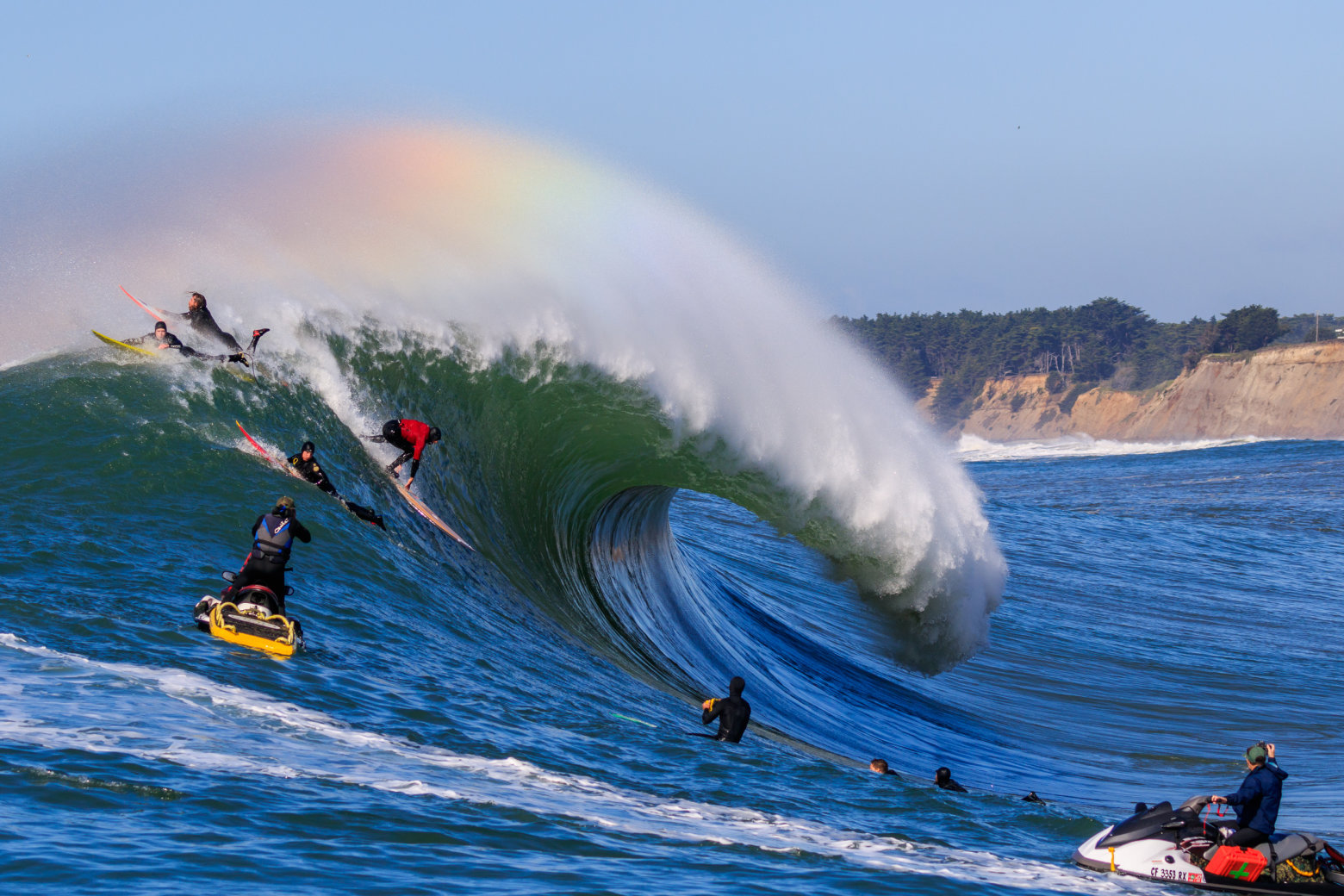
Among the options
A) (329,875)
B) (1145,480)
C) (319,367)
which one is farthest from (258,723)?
(1145,480)

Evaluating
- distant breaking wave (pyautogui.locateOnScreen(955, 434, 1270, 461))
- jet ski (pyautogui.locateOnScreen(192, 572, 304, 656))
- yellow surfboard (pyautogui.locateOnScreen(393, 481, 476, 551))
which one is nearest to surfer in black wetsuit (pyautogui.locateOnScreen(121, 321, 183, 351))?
yellow surfboard (pyautogui.locateOnScreen(393, 481, 476, 551))

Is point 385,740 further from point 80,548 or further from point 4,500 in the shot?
point 4,500

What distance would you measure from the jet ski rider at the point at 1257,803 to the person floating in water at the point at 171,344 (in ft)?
32.2

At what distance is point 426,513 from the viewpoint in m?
12.0

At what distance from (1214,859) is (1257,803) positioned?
427mm

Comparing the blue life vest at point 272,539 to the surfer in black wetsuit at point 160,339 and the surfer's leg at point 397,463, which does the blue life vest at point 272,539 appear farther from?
the surfer in black wetsuit at point 160,339

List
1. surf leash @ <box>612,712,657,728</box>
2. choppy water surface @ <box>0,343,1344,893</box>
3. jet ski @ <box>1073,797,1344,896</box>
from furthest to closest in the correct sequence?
1. surf leash @ <box>612,712,657,728</box>
2. jet ski @ <box>1073,797,1344,896</box>
3. choppy water surface @ <box>0,343,1344,893</box>

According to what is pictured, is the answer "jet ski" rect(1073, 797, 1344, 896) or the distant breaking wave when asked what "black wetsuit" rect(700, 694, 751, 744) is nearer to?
"jet ski" rect(1073, 797, 1344, 896)

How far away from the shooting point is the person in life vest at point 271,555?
25.9 ft

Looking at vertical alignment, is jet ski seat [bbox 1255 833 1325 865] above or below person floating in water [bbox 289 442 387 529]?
below

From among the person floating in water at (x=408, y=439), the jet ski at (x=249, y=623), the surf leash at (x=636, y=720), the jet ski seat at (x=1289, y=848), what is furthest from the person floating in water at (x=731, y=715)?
the person floating in water at (x=408, y=439)

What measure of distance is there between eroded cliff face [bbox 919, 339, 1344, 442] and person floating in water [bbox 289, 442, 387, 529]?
259ft

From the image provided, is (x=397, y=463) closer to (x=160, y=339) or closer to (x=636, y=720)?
(x=160, y=339)

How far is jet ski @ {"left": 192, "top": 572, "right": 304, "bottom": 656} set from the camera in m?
7.63
